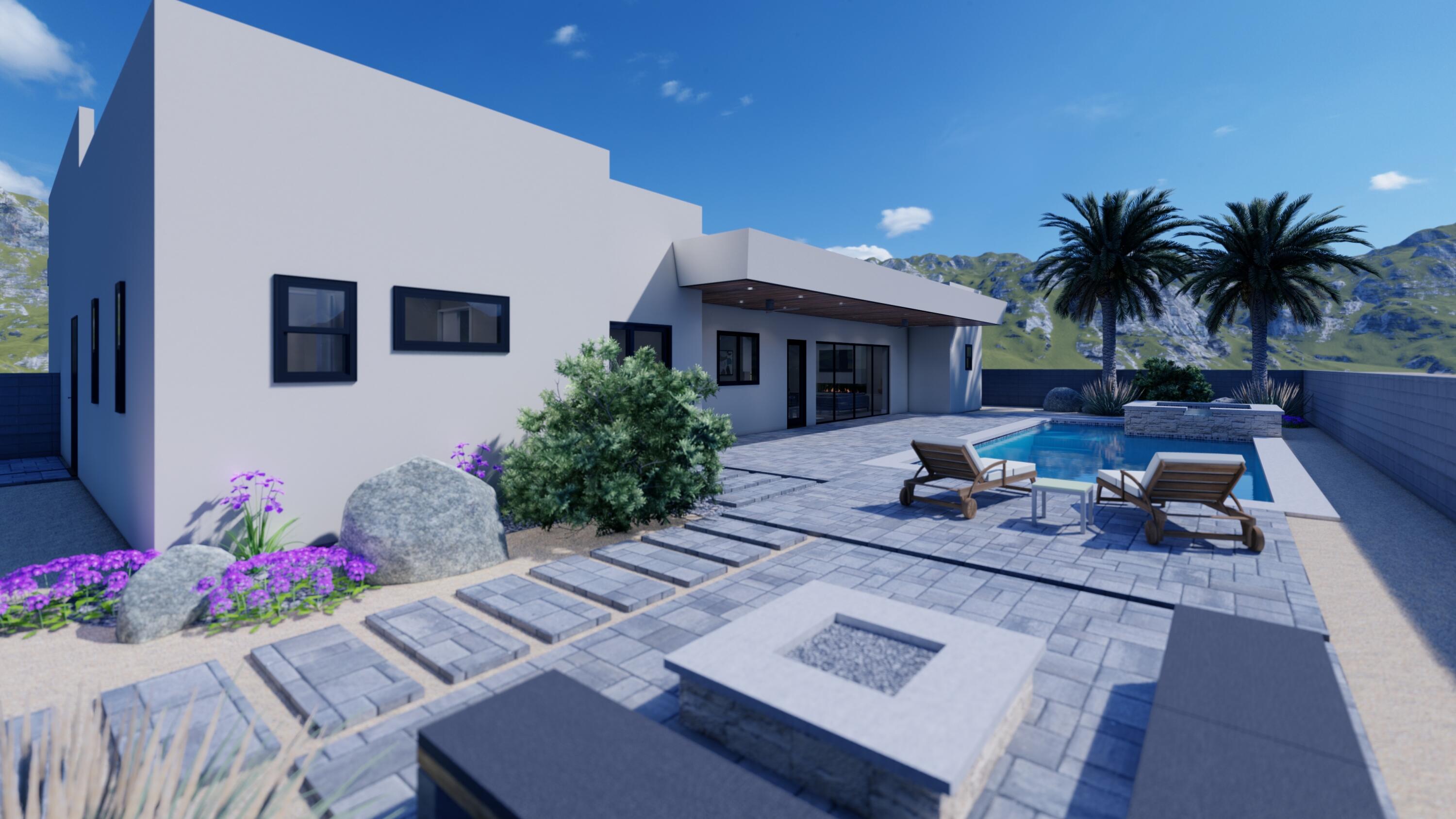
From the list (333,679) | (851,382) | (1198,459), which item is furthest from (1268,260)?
(333,679)

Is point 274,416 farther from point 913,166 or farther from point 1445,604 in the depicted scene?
point 913,166

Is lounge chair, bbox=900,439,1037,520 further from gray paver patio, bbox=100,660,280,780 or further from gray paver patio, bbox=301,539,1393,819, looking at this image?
gray paver patio, bbox=100,660,280,780

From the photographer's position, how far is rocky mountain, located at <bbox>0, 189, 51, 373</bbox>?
95812mm

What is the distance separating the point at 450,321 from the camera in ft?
25.5

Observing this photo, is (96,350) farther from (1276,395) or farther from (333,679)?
(1276,395)

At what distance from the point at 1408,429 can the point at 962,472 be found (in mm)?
7549

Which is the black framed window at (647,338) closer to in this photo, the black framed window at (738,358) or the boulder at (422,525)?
the black framed window at (738,358)

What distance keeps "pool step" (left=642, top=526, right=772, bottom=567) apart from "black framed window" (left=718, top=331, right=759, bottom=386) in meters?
8.16

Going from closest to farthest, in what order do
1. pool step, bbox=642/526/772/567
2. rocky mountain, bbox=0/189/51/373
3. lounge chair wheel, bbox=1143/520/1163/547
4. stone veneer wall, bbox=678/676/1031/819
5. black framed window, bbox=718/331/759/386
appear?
stone veneer wall, bbox=678/676/1031/819
pool step, bbox=642/526/772/567
lounge chair wheel, bbox=1143/520/1163/547
black framed window, bbox=718/331/759/386
rocky mountain, bbox=0/189/51/373

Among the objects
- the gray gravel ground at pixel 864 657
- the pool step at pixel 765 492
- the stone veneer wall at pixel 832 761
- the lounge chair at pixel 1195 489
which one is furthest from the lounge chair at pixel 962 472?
the stone veneer wall at pixel 832 761

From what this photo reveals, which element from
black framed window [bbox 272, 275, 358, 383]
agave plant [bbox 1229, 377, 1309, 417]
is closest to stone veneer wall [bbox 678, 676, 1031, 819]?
black framed window [bbox 272, 275, 358, 383]

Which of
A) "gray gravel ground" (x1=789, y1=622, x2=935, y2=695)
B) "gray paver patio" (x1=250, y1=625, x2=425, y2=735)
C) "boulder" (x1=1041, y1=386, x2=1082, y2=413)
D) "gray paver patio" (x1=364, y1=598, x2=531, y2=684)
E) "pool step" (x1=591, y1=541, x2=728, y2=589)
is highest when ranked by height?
"boulder" (x1=1041, y1=386, x2=1082, y2=413)

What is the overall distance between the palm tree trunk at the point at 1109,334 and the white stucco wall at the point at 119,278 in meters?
25.5

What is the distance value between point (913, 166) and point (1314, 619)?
1706 inches
